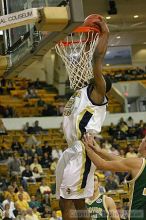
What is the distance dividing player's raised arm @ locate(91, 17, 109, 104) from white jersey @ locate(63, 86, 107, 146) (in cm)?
7

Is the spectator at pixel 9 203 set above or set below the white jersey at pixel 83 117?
below

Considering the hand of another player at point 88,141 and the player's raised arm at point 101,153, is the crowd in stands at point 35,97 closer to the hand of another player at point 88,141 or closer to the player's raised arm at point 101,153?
the player's raised arm at point 101,153

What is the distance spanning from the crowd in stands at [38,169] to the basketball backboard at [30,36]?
20.8 feet

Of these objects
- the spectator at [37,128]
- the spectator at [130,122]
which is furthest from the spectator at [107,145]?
the spectator at [37,128]

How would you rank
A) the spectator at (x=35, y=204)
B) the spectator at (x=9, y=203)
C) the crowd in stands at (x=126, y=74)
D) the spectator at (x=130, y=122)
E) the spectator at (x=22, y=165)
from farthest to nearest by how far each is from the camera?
the crowd in stands at (x=126, y=74) → the spectator at (x=130, y=122) → the spectator at (x=22, y=165) → the spectator at (x=35, y=204) → the spectator at (x=9, y=203)

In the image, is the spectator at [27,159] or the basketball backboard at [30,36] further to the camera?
the spectator at [27,159]

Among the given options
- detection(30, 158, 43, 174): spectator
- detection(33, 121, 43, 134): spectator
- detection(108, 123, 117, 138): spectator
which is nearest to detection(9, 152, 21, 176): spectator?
detection(30, 158, 43, 174): spectator

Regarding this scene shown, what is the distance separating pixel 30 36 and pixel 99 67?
4.26ft

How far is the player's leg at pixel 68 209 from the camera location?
4.60 metres

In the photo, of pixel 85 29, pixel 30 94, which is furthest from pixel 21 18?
pixel 30 94

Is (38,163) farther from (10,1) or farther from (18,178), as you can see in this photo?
(10,1)

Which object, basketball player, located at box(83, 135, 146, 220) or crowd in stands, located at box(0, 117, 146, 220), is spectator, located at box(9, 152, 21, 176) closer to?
crowd in stands, located at box(0, 117, 146, 220)

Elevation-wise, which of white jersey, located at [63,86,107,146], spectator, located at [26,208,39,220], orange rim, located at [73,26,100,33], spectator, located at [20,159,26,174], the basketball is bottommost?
spectator, located at [20,159,26,174]

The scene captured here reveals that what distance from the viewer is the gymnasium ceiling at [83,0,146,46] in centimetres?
1670
